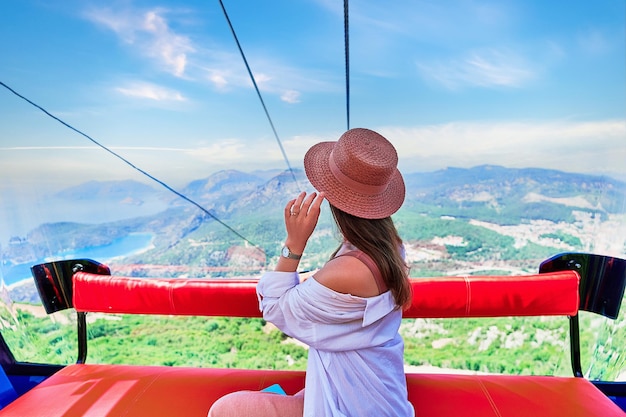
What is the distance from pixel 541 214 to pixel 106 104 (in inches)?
215

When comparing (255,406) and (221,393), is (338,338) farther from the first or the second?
(221,393)

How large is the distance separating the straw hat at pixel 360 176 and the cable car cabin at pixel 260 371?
722mm

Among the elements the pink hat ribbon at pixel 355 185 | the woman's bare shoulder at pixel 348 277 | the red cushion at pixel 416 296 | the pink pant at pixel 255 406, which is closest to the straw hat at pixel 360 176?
the pink hat ribbon at pixel 355 185

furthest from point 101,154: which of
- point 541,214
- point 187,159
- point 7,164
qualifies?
point 541,214

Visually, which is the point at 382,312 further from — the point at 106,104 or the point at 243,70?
the point at 243,70

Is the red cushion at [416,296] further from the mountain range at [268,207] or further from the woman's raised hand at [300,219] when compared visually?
the mountain range at [268,207]

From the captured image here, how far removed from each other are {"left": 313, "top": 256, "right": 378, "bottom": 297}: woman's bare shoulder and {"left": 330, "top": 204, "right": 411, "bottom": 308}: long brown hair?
4 centimetres

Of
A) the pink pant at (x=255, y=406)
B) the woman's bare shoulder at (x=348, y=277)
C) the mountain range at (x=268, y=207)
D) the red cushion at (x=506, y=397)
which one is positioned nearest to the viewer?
the woman's bare shoulder at (x=348, y=277)

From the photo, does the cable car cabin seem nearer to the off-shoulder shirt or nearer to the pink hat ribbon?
the off-shoulder shirt

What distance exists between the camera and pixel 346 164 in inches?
38.9

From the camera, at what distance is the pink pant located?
1088mm

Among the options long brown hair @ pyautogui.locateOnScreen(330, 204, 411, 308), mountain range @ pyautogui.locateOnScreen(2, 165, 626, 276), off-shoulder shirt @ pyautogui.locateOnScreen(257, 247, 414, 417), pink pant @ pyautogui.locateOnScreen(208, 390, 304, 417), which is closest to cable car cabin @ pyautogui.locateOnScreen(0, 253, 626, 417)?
pink pant @ pyautogui.locateOnScreen(208, 390, 304, 417)

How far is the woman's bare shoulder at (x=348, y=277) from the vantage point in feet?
3.04

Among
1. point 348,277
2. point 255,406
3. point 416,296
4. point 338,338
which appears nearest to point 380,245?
point 348,277
